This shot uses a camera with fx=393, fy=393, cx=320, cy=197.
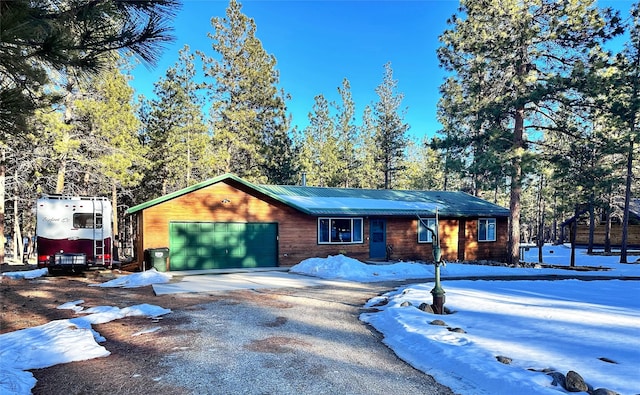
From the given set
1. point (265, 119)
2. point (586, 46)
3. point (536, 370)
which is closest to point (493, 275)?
point (586, 46)

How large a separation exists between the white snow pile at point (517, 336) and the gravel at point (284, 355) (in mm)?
395

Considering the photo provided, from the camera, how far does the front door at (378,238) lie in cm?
1931

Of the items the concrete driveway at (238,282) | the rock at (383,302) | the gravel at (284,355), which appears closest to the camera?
the gravel at (284,355)

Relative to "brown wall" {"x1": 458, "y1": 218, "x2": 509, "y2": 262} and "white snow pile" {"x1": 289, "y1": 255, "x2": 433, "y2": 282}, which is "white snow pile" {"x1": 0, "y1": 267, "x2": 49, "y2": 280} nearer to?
"white snow pile" {"x1": 289, "y1": 255, "x2": 433, "y2": 282}

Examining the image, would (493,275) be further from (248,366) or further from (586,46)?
(248,366)

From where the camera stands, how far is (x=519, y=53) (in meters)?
17.1

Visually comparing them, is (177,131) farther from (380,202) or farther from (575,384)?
(575,384)

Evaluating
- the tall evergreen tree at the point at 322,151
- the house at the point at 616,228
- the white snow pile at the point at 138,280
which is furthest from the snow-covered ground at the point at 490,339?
the house at the point at 616,228

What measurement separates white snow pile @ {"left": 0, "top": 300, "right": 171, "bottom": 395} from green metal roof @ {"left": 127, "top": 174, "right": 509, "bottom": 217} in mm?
9348

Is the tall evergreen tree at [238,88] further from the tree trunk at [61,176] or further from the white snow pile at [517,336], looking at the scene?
the white snow pile at [517,336]

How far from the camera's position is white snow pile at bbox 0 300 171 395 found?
4.18 metres

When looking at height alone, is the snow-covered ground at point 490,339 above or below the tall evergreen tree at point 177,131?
below

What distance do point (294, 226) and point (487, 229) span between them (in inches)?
459

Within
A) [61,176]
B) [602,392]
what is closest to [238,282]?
[602,392]
